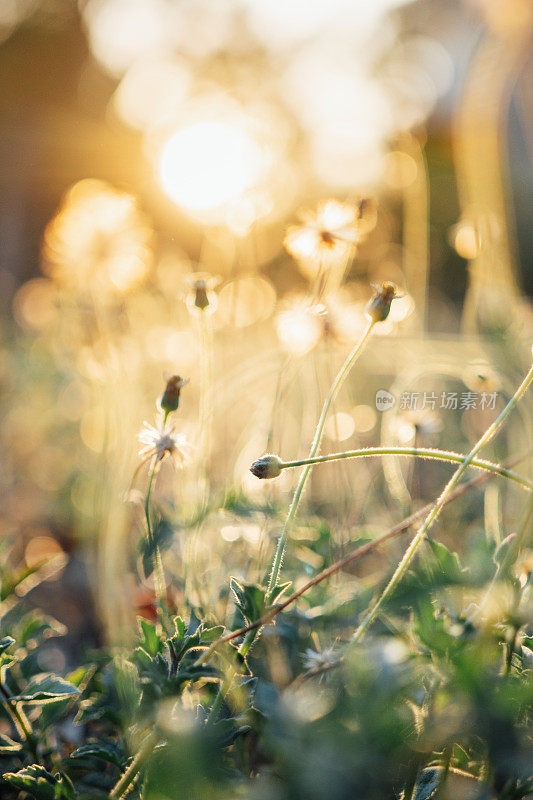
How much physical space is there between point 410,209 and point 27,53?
622cm

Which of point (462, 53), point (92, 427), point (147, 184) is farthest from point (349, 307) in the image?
point (147, 184)

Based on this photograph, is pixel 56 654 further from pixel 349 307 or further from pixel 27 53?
pixel 27 53

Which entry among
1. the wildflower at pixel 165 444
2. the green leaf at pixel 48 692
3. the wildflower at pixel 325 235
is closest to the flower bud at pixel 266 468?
the wildflower at pixel 165 444

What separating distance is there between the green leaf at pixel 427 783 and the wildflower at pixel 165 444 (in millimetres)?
334

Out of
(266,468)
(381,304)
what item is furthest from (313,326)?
(266,468)

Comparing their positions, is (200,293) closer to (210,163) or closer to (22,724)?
(22,724)

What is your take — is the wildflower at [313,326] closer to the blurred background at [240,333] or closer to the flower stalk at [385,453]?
the blurred background at [240,333]

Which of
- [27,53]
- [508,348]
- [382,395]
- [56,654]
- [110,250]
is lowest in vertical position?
[56,654]

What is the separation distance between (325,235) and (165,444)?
0.37 metres

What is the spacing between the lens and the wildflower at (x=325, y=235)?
2.56 ft

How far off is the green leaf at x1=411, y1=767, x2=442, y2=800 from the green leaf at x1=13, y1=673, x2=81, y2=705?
29 centimetres

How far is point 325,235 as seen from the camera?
791mm

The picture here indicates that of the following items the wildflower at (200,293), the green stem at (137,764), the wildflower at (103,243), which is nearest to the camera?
the green stem at (137,764)

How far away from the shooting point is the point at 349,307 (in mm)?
959
